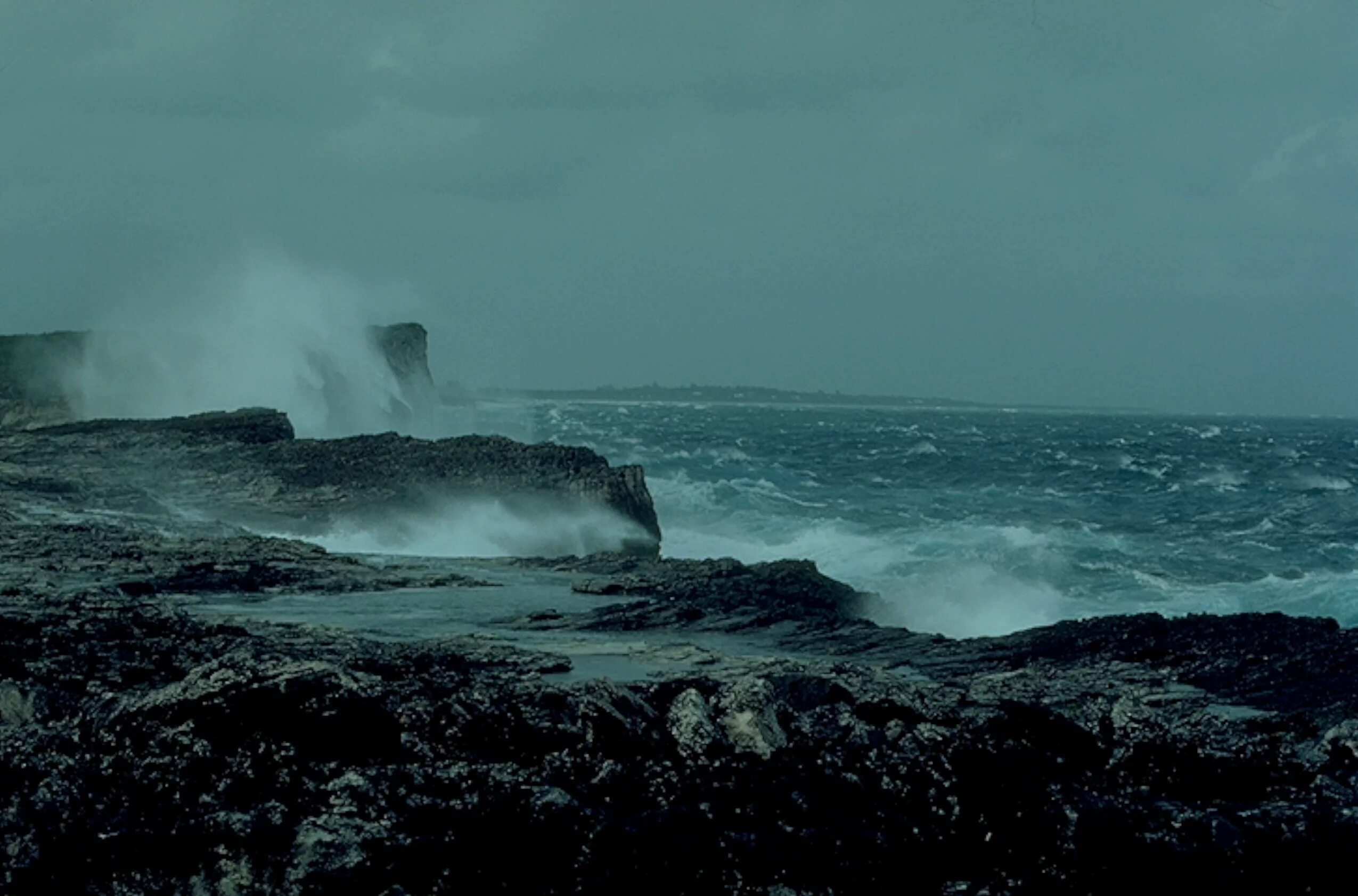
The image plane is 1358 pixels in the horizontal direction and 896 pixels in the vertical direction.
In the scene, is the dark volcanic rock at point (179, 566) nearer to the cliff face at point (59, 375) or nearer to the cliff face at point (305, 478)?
the cliff face at point (305, 478)

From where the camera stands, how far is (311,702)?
4.71m

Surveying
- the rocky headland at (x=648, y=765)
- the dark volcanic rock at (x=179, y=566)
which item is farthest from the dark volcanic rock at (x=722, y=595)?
the dark volcanic rock at (x=179, y=566)

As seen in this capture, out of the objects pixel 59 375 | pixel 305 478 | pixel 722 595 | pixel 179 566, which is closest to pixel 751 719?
pixel 722 595

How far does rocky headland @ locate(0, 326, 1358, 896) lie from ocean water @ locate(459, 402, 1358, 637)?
22.2 feet

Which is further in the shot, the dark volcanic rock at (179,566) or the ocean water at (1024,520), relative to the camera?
the ocean water at (1024,520)

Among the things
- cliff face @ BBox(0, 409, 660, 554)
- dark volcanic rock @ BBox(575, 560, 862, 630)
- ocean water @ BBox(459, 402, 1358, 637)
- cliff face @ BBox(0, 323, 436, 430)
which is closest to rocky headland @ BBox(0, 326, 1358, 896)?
dark volcanic rock @ BBox(575, 560, 862, 630)

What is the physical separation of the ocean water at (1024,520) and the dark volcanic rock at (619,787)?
813 centimetres

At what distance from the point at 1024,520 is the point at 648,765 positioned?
2473 cm

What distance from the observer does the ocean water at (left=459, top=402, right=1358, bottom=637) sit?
18.2m

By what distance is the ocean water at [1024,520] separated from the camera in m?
18.2

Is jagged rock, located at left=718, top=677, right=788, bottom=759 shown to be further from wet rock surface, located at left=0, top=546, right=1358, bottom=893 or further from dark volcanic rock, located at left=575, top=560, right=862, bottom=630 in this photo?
dark volcanic rock, located at left=575, top=560, right=862, bottom=630

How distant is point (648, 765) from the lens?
4922 millimetres

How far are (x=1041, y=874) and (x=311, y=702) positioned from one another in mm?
3015

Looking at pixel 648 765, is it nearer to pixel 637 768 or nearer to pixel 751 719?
pixel 637 768
